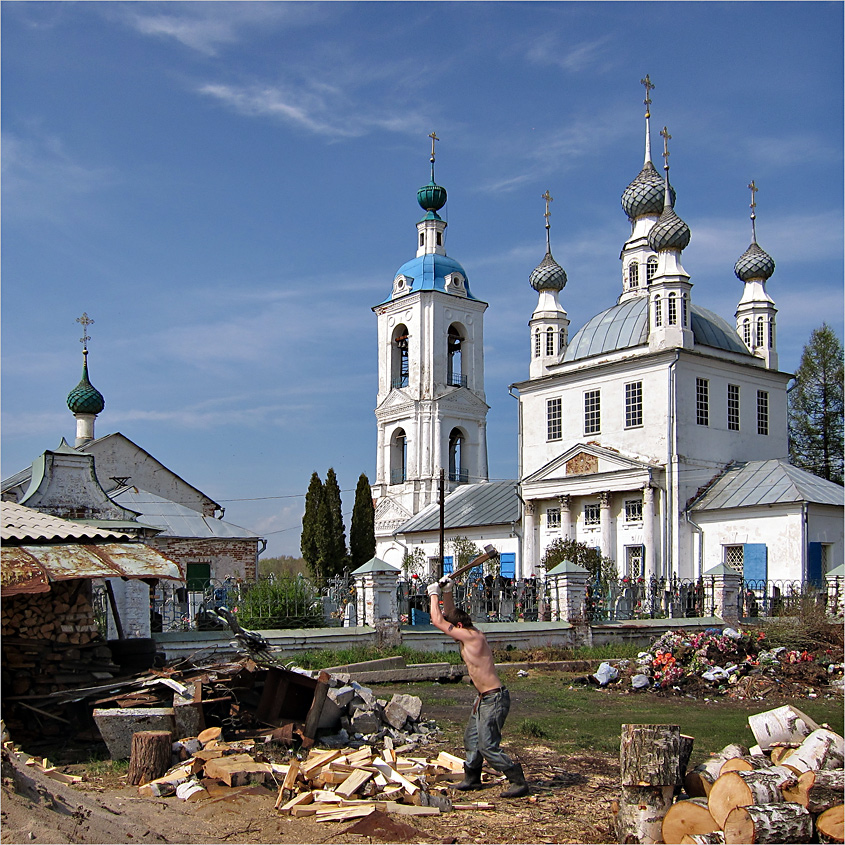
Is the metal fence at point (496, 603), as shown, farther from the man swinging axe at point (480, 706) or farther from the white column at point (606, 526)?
the man swinging axe at point (480, 706)

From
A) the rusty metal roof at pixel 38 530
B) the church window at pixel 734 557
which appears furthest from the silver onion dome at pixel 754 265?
the rusty metal roof at pixel 38 530

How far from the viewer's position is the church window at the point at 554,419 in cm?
3177

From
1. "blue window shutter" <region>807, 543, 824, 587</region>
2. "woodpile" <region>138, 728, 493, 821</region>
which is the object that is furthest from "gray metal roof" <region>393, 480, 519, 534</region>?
"woodpile" <region>138, 728, 493, 821</region>

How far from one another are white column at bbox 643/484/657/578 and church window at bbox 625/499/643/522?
57 centimetres

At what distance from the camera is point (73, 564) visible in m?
9.91

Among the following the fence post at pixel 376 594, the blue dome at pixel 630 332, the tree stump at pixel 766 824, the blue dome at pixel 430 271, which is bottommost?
the tree stump at pixel 766 824

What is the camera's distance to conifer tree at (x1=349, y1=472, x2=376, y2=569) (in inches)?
1463

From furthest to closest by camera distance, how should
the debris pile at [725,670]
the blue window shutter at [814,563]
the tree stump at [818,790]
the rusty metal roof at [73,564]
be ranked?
the blue window shutter at [814,563] < the debris pile at [725,670] < the rusty metal roof at [73,564] < the tree stump at [818,790]

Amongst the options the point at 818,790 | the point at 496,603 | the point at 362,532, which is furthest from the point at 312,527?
the point at 818,790

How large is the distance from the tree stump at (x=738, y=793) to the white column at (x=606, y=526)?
23.0m

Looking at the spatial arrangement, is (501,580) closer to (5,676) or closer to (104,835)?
(5,676)

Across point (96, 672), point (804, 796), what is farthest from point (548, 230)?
point (804, 796)

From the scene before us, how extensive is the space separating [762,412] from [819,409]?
39.1 ft

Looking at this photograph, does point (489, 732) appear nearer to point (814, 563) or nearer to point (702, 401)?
point (814, 563)
